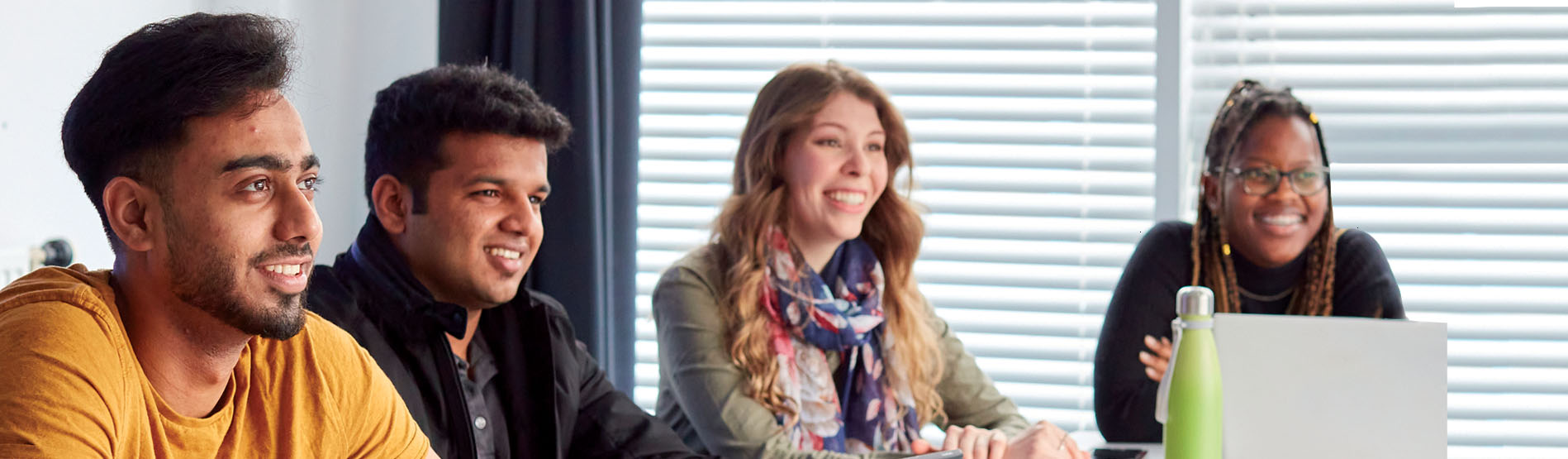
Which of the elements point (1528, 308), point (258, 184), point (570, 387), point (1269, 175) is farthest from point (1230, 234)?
point (258, 184)

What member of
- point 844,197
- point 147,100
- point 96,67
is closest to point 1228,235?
point 844,197

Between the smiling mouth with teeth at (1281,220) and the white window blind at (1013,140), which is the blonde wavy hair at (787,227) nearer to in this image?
the white window blind at (1013,140)

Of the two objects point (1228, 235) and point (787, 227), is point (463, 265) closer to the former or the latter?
point (787, 227)

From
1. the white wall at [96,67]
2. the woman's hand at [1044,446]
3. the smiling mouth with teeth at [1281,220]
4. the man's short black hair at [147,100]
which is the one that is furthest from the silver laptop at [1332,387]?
the white wall at [96,67]

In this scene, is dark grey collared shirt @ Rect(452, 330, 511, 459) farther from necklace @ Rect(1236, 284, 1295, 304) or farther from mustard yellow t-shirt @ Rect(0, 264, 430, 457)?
necklace @ Rect(1236, 284, 1295, 304)

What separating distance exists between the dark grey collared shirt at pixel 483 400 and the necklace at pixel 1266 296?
130 centimetres

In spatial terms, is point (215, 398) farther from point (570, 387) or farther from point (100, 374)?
point (570, 387)

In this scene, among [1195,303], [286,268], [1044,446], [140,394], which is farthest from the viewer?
[1044,446]

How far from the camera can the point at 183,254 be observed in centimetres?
114

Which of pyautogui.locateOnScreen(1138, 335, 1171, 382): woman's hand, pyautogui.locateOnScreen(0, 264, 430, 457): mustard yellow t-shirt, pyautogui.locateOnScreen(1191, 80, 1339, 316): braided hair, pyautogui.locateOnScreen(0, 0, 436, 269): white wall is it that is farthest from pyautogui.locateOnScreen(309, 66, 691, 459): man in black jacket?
pyautogui.locateOnScreen(1191, 80, 1339, 316): braided hair

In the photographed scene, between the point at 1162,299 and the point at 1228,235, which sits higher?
the point at 1228,235

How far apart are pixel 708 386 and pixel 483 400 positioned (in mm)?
418

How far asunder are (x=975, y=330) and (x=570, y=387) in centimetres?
132

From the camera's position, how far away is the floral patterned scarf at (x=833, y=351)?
7.34 feet
